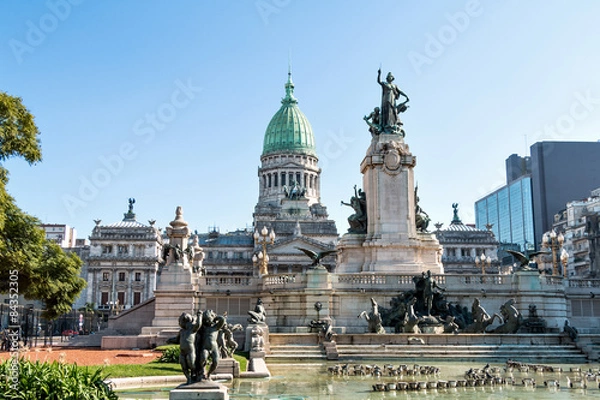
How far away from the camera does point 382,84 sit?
4162 centimetres

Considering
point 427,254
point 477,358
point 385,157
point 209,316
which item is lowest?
point 477,358

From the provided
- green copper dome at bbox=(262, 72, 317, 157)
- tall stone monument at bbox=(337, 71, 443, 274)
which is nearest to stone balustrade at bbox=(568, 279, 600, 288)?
tall stone monument at bbox=(337, 71, 443, 274)

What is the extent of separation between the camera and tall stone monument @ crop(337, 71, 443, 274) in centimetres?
3747

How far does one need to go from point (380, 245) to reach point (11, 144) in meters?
21.3

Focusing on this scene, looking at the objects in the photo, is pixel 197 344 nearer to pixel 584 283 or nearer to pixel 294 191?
pixel 584 283

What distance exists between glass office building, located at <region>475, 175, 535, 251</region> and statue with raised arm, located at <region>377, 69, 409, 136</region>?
331 feet

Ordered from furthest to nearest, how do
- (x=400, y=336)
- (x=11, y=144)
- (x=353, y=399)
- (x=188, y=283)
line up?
(x=188, y=283), (x=400, y=336), (x=11, y=144), (x=353, y=399)

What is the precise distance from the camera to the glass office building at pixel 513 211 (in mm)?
144375

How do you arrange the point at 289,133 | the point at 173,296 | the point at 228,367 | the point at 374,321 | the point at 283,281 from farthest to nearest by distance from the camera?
1. the point at 289,133
2. the point at 173,296
3. the point at 283,281
4. the point at 374,321
5. the point at 228,367

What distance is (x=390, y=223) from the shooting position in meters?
38.2

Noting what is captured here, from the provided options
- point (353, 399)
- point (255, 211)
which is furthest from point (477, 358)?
point (255, 211)

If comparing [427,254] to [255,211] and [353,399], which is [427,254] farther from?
[255,211]

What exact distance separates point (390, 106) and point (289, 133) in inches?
3892

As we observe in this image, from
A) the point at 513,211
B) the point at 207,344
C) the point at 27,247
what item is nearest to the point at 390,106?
the point at 27,247
